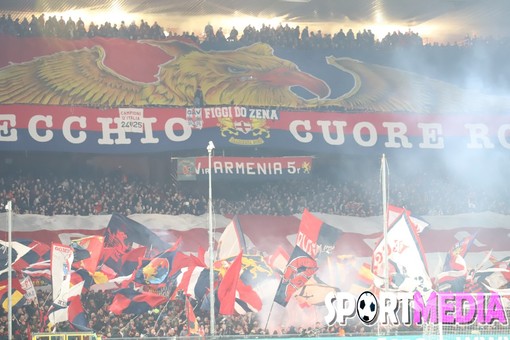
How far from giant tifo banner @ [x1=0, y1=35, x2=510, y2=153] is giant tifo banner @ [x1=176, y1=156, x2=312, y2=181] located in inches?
25.7

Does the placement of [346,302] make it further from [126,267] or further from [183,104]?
[183,104]

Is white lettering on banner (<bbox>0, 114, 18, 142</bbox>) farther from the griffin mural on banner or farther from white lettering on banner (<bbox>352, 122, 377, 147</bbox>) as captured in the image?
white lettering on banner (<bbox>352, 122, 377, 147</bbox>)

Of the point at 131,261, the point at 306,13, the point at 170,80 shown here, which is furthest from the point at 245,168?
the point at 306,13

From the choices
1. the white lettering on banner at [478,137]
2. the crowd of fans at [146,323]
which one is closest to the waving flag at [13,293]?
the crowd of fans at [146,323]

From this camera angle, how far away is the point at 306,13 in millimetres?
46781

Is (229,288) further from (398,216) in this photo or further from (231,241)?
(398,216)

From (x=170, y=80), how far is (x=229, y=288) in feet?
37.8

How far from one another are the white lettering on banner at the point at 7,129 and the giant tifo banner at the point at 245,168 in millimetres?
6361

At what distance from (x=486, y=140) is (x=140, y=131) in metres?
14.9

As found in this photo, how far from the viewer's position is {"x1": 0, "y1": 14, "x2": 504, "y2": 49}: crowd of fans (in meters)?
42.0

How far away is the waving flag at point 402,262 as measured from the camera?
34.8 metres

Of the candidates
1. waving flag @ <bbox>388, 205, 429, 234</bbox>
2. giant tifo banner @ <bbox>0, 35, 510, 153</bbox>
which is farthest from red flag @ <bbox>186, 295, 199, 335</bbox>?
giant tifo banner @ <bbox>0, 35, 510, 153</bbox>

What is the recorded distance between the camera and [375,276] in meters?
36.5

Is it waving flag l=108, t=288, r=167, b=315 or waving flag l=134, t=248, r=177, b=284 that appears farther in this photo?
waving flag l=134, t=248, r=177, b=284
